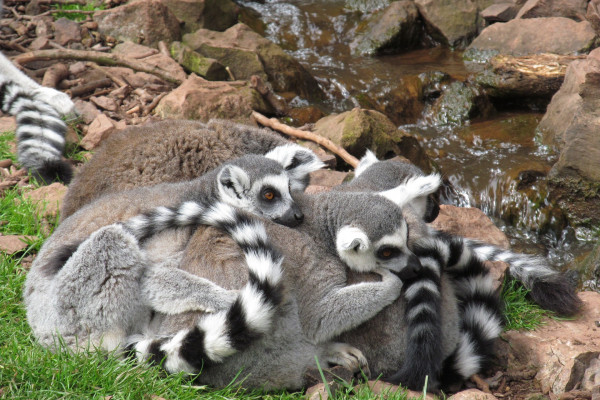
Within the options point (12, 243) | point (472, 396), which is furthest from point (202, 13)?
point (472, 396)

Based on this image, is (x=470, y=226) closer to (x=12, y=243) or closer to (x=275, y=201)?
(x=275, y=201)

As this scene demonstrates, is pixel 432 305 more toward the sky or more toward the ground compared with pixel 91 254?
more toward the sky

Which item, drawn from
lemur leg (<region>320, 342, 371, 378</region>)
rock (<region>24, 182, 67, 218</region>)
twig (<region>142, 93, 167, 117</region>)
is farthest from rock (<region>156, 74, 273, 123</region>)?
lemur leg (<region>320, 342, 371, 378</region>)

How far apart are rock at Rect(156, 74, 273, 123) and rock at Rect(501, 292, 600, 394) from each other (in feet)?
15.3

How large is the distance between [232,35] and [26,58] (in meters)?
3.46

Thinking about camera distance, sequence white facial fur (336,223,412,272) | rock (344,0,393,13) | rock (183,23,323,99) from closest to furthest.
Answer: white facial fur (336,223,412,272) < rock (183,23,323,99) < rock (344,0,393,13)

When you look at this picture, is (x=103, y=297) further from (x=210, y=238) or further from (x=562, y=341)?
(x=562, y=341)

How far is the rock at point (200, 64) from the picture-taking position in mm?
9461

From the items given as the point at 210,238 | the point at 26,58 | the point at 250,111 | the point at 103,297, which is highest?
the point at 210,238

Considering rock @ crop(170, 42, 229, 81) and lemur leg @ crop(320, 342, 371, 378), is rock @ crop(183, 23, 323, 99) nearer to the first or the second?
rock @ crop(170, 42, 229, 81)

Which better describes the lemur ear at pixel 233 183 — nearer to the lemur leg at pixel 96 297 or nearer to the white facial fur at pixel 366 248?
the white facial fur at pixel 366 248

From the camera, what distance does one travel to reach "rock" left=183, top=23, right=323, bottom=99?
32.8ft

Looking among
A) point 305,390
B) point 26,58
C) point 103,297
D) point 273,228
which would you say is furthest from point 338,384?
point 26,58

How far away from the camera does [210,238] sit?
4.32 m
